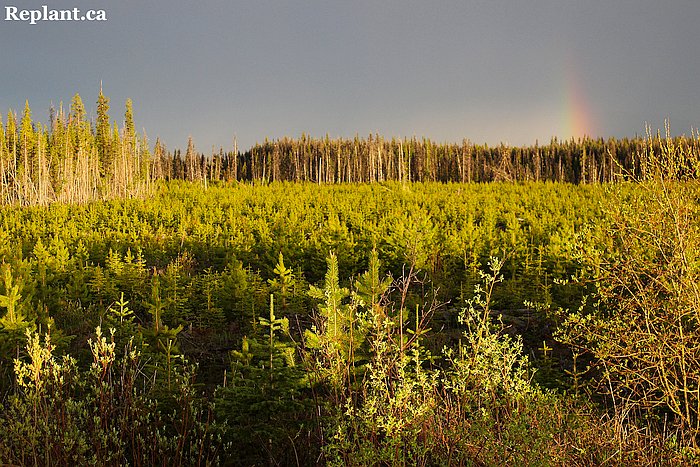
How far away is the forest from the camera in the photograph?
167 inches

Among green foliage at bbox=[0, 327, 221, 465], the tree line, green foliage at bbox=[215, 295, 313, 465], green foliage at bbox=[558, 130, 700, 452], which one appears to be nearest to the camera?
green foliage at bbox=[0, 327, 221, 465]

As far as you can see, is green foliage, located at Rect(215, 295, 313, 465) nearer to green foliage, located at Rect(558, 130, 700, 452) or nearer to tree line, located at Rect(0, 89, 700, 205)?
green foliage, located at Rect(558, 130, 700, 452)

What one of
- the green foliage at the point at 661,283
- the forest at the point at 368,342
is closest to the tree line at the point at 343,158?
the forest at the point at 368,342

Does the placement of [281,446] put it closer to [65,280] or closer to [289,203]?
[65,280]

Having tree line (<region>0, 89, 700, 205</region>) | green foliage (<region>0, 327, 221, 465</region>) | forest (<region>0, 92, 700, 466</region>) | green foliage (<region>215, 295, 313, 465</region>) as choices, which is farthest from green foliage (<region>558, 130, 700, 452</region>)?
tree line (<region>0, 89, 700, 205</region>)

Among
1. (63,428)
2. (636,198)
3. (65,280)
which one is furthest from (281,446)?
(65,280)

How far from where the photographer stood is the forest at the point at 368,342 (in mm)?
4254

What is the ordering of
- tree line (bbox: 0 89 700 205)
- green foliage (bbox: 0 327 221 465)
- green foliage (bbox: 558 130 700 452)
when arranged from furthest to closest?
tree line (bbox: 0 89 700 205)
green foliage (bbox: 558 130 700 452)
green foliage (bbox: 0 327 221 465)

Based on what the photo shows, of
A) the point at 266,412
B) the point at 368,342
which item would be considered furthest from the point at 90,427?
the point at 368,342

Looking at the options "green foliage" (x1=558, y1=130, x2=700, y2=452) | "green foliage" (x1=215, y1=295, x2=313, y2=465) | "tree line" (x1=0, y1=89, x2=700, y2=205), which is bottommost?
"green foliage" (x1=215, y1=295, x2=313, y2=465)

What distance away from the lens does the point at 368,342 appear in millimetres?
6348

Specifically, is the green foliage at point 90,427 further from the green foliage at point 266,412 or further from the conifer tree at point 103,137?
the conifer tree at point 103,137

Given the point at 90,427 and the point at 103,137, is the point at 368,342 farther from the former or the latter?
the point at 103,137

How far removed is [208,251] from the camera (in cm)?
1573
